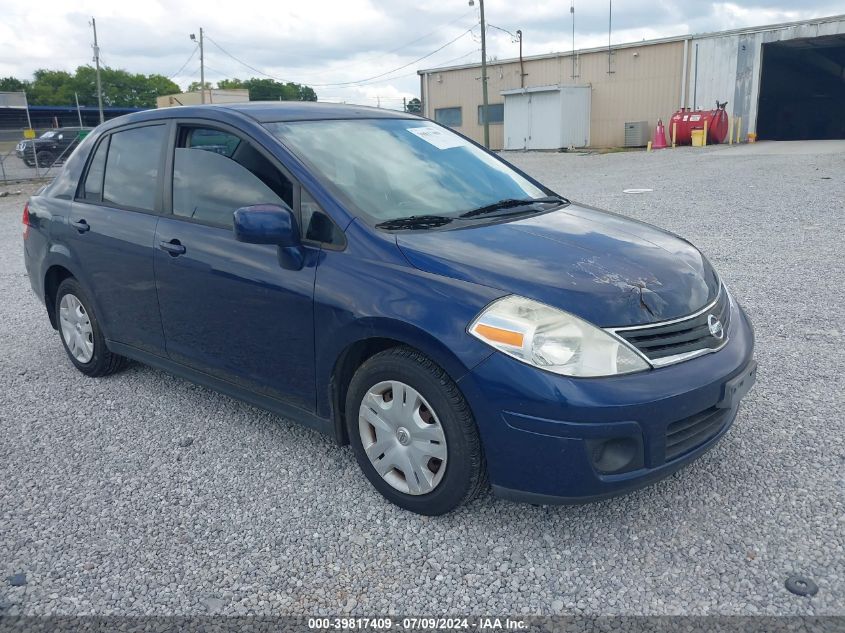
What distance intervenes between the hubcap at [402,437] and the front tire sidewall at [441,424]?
0.09 ft

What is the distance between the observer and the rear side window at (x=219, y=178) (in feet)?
11.0

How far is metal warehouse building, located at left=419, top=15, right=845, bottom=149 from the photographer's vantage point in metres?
26.6

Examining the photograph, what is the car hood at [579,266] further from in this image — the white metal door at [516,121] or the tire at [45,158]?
the white metal door at [516,121]

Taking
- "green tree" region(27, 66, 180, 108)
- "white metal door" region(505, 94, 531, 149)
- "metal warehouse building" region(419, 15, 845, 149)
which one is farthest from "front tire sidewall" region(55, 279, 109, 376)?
"green tree" region(27, 66, 180, 108)

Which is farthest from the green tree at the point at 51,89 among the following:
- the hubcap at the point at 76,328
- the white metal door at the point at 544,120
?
the hubcap at the point at 76,328

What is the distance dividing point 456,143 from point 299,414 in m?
1.82

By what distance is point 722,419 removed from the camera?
111 inches

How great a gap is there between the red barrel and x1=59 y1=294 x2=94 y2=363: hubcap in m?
25.6

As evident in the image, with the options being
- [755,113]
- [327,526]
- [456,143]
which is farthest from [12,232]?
[755,113]

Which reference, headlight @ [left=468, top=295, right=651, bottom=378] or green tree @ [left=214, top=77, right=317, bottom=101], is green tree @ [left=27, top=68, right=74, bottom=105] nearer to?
green tree @ [left=214, top=77, right=317, bottom=101]

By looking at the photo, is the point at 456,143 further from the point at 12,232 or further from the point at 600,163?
the point at 600,163

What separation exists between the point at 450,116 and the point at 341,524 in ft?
120

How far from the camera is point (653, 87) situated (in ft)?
95.0

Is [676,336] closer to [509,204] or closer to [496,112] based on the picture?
[509,204]
